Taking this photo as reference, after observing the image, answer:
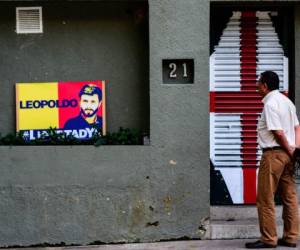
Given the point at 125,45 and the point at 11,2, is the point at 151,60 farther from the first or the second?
the point at 11,2

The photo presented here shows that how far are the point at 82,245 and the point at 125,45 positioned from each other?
8.09 feet

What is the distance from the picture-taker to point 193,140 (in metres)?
7.59

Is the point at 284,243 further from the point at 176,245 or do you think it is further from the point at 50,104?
the point at 50,104

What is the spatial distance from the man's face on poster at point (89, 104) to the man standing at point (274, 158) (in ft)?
6.78

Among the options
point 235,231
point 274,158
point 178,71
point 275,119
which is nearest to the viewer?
point 275,119

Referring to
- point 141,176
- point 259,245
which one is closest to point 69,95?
point 141,176

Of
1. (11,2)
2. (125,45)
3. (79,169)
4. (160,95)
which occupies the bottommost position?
(79,169)

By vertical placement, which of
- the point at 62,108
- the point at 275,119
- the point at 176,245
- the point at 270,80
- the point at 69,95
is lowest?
the point at 176,245

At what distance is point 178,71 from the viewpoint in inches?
304

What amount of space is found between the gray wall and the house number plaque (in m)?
0.13

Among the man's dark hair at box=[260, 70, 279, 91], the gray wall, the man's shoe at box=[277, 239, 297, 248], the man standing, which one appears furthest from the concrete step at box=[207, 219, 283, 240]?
the man's dark hair at box=[260, 70, 279, 91]

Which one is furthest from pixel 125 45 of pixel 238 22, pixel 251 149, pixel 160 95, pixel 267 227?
pixel 267 227

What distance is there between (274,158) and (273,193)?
0.37 meters

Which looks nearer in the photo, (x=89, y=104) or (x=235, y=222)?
(x=235, y=222)
